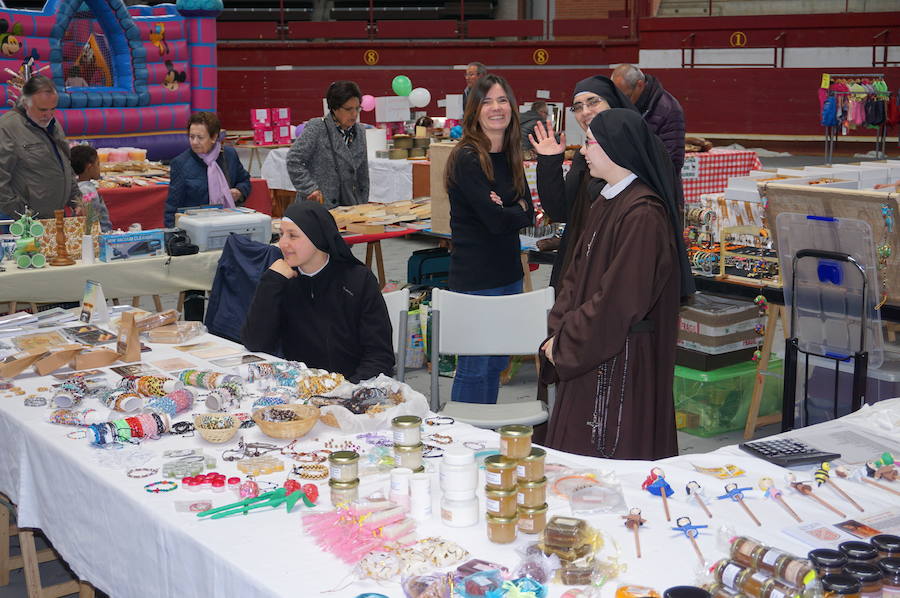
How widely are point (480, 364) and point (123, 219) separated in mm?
5423

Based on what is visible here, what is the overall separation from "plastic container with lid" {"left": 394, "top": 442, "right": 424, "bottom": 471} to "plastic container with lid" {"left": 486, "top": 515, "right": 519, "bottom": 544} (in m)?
0.34

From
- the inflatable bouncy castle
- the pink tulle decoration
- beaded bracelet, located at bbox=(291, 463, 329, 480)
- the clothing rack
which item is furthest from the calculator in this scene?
the clothing rack

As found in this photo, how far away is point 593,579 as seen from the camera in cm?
193

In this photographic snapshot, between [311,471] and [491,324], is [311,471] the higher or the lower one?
the lower one

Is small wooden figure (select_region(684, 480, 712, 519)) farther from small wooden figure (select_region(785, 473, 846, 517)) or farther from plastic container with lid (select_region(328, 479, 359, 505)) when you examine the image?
plastic container with lid (select_region(328, 479, 359, 505))

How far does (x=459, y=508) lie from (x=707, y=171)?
22.3 ft

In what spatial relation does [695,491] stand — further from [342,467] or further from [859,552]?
[342,467]

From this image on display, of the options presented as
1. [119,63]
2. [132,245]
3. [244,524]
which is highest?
[119,63]

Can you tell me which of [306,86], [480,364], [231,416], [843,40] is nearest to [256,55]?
[306,86]

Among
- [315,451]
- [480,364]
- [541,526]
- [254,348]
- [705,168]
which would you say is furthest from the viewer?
[705,168]

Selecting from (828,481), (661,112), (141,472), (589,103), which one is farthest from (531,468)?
(661,112)

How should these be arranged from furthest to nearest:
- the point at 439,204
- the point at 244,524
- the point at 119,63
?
the point at 119,63, the point at 439,204, the point at 244,524

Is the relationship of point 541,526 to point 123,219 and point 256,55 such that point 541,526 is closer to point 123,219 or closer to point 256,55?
point 123,219

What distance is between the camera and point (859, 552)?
6.04ft
